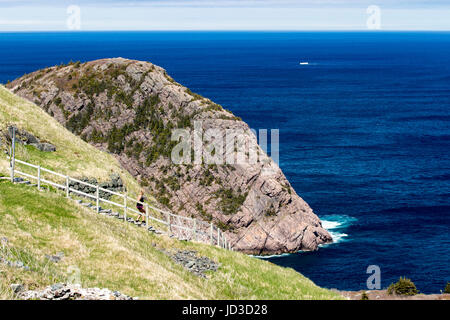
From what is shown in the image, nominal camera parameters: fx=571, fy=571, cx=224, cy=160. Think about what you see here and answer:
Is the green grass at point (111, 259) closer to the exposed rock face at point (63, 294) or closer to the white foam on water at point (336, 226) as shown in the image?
the exposed rock face at point (63, 294)

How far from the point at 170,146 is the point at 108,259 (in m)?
79.8

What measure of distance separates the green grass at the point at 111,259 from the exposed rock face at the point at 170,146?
5985 centimetres

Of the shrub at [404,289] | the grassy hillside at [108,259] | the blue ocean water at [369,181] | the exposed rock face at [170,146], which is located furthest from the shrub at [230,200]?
the grassy hillside at [108,259]

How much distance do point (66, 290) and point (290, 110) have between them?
552 ft

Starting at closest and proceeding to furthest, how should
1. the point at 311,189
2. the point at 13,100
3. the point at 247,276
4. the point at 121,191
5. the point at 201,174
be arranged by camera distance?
the point at 247,276
the point at 121,191
the point at 13,100
the point at 201,174
the point at 311,189

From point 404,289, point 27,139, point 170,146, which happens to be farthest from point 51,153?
point 170,146

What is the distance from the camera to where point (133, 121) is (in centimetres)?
10888

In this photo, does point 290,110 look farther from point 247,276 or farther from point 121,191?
point 247,276

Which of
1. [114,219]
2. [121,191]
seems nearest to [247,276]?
[114,219]

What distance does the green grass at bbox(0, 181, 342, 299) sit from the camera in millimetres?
20938

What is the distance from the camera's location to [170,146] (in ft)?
338

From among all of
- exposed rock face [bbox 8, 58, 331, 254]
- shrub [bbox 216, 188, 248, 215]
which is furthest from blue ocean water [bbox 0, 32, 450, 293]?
shrub [bbox 216, 188, 248, 215]

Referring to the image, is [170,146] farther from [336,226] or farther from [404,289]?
[404,289]

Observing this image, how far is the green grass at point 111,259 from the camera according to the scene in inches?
824
